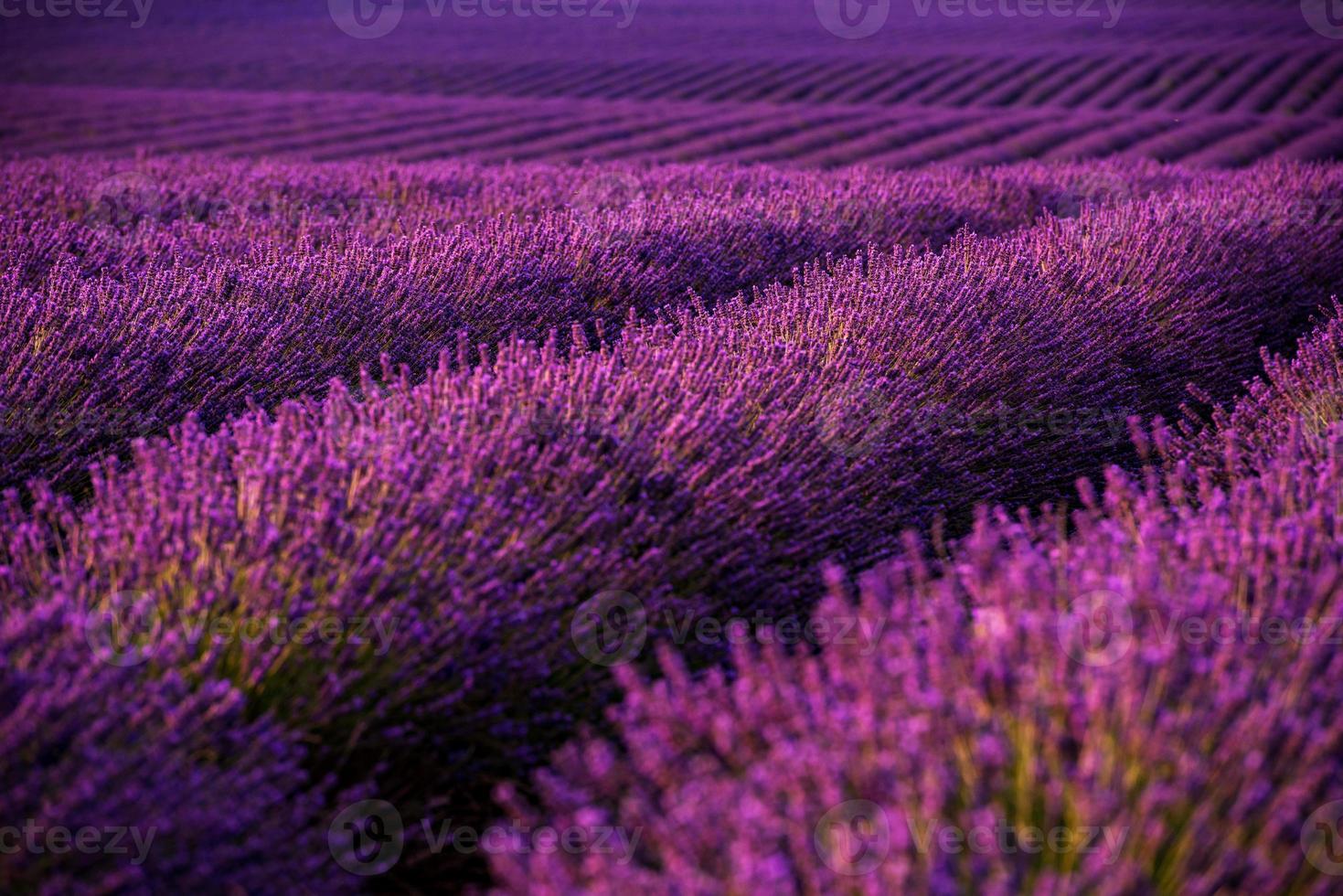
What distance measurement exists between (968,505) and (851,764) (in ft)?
6.68

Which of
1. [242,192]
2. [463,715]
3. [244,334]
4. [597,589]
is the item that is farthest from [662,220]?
[463,715]

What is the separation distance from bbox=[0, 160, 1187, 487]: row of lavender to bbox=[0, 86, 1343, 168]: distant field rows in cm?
584

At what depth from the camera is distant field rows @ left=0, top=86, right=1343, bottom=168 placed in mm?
13438

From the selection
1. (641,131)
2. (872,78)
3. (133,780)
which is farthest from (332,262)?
(872,78)

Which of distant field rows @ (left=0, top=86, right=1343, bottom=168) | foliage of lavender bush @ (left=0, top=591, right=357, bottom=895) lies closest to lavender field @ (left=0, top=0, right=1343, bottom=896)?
foliage of lavender bush @ (left=0, top=591, right=357, bottom=895)

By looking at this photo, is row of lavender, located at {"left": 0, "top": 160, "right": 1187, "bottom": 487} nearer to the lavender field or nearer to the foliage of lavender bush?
the lavender field

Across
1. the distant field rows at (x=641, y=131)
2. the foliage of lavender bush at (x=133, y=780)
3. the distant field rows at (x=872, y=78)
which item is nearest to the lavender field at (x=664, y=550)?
the foliage of lavender bush at (x=133, y=780)

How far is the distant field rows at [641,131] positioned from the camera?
44.1ft

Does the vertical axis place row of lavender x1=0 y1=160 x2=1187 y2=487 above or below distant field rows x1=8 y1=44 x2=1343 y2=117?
below

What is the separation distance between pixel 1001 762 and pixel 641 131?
604 inches

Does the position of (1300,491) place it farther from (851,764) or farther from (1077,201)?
(1077,201)

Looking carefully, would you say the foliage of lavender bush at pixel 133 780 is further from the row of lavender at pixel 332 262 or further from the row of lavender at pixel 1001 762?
the row of lavender at pixel 332 262

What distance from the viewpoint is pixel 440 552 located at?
6.77 ft

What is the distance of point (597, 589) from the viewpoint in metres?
2.20
